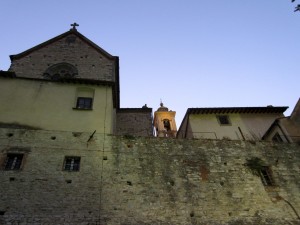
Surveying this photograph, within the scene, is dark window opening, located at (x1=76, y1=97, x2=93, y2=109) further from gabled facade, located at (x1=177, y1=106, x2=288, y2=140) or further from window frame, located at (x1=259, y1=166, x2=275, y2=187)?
window frame, located at (x1=259, y1=166, x2=275, y2=187)

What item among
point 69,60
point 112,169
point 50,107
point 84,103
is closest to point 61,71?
point 69,60

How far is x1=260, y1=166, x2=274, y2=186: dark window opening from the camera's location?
12805 millimetres

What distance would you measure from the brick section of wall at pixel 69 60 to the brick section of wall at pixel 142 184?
228 inches

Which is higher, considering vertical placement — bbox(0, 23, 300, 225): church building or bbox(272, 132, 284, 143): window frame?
bbox(272, 132, 284, 143): window frame

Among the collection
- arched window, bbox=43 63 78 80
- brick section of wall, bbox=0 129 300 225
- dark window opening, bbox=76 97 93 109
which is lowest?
brick section of wall, bbox=0 129 300 225

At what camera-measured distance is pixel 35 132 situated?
12.6m

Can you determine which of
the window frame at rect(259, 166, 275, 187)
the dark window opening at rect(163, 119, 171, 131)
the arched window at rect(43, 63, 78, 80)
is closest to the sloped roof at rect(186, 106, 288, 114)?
the window frame at rect(259, 166, 275, 187)

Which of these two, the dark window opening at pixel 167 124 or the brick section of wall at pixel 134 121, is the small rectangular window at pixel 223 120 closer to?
the brick section of wall at pixel 134 121

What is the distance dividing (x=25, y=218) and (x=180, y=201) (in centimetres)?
588

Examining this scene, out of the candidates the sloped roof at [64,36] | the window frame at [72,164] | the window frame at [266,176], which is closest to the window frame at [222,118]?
the window frame at [266,176]

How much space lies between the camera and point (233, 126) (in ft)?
62.1

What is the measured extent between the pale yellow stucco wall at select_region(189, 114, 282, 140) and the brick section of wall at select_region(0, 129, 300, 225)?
13.7 ft

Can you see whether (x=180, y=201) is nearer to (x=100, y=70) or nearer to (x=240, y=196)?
(x=240, y=196)

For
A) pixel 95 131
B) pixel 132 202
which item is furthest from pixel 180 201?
pixel 95 131
